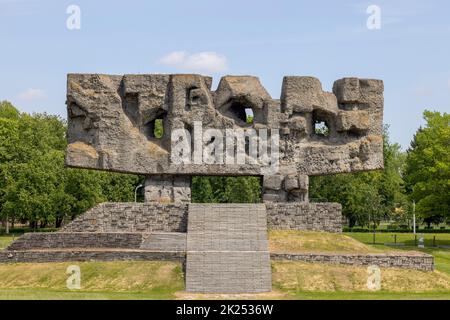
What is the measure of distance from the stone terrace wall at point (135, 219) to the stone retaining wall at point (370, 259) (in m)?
5.47

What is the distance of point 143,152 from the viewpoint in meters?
33.3

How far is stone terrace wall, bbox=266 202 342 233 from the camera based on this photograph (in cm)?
3256

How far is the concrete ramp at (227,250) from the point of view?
26203 millimetres

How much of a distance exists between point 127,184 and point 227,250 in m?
33.3

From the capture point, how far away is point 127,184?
60.9 meters

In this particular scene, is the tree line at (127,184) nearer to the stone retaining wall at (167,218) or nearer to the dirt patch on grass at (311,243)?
the stone retaining wall at (167,218)

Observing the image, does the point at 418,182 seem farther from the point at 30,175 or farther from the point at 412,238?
Result: the point at 30,175

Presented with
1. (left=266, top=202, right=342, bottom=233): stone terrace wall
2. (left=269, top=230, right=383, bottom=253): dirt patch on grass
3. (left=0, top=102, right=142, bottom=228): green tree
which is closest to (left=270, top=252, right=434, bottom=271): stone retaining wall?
(left=269, top=230, right=383, bottom=253): dirt patch on grass

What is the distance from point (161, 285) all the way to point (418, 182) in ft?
88.9

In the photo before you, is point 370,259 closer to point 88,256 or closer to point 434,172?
point 88,256

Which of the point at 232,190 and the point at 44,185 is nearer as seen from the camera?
the point at 44,185

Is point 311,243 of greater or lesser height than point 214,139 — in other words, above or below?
below

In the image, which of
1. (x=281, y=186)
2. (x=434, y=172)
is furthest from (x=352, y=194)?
(x=281, y=186)

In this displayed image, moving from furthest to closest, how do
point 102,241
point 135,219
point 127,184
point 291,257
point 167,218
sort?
point 127,184
point 135,219
point 167,218
point 102,241
point 291,257
